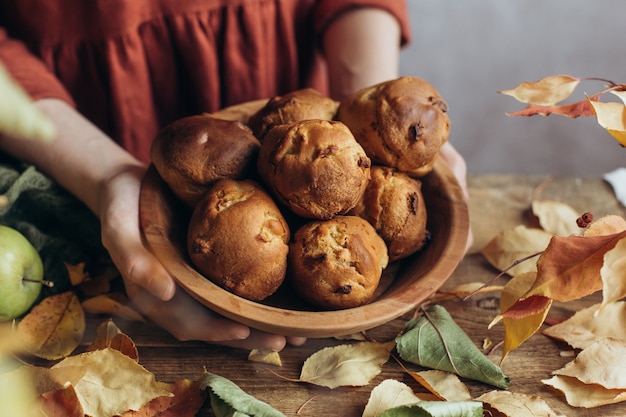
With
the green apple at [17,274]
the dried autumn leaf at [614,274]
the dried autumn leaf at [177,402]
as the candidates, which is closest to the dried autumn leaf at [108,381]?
the dried autumn leaf at [177,402]

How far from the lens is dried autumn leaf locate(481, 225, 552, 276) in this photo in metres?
0.79

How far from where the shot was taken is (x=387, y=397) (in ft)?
1.96

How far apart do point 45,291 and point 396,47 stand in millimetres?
589

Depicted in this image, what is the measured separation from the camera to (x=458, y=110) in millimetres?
1726

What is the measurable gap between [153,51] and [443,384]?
1.99 ft

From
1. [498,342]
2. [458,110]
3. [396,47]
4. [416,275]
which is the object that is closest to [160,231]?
[416,275]

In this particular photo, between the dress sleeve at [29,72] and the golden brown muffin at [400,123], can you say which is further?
the dress sleeve at [29,72]

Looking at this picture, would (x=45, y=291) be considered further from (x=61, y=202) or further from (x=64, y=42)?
(x=64, y=42)

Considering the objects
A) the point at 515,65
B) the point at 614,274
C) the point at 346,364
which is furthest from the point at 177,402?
the point at 515,65

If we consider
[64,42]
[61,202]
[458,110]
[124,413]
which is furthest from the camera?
[458,110]

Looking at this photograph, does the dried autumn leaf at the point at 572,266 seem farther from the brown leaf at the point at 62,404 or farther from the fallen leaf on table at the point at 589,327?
the brown leaf at the point at 62,404

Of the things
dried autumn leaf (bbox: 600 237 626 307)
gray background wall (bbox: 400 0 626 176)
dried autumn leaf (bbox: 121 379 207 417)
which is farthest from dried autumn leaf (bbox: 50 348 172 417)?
gray background wall (bbox: 400 0 626 176)

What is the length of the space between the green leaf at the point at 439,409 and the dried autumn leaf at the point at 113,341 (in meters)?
0.25

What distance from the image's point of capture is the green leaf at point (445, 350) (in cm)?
63
